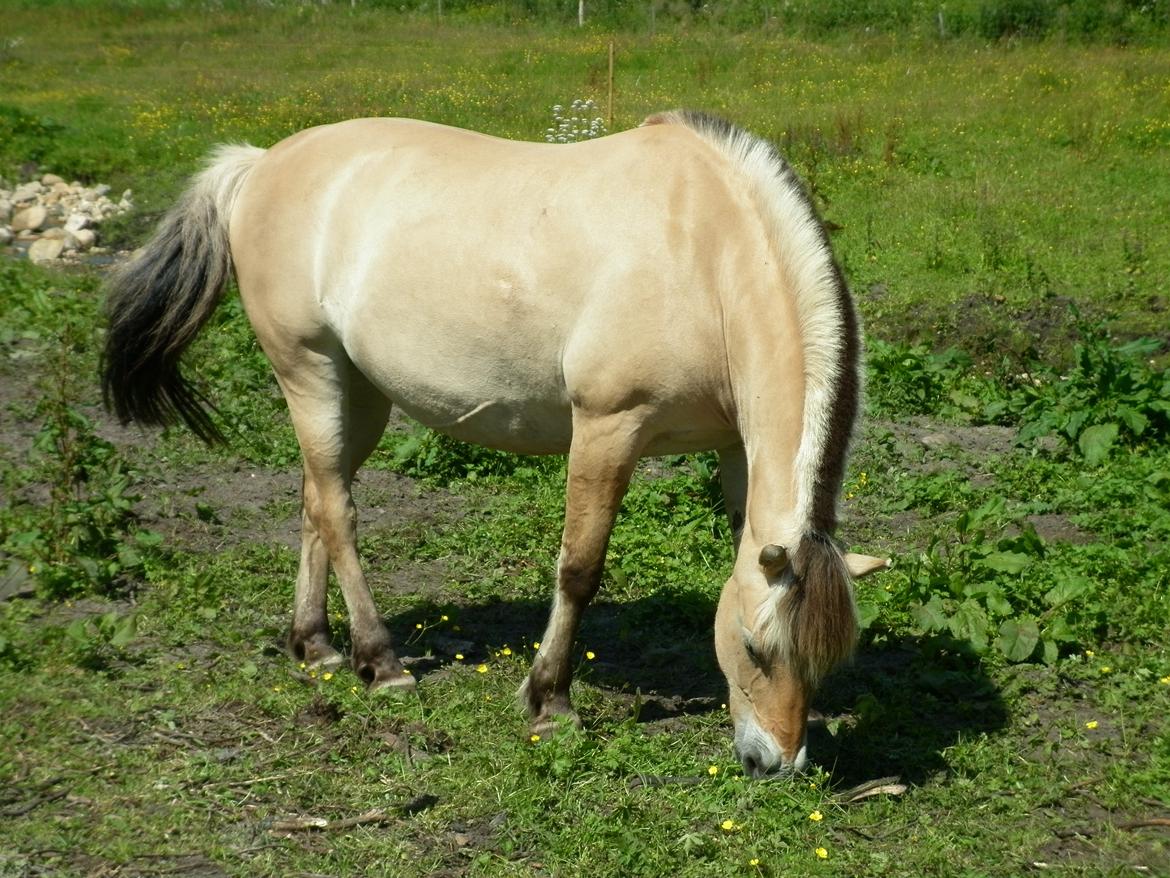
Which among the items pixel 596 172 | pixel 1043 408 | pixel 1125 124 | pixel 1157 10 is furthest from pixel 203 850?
pixel 1157 10

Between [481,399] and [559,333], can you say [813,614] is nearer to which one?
[559,333]

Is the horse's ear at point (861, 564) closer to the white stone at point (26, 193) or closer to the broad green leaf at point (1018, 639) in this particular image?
the broad green leaf at point (1018, 639)

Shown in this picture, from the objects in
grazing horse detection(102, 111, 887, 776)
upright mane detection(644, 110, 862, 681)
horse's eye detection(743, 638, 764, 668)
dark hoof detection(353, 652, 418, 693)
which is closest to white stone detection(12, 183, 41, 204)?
grazing horse detection(102, 111, 887, 776)

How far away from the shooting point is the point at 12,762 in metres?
4.22

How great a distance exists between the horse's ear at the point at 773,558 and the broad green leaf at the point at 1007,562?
1.88m

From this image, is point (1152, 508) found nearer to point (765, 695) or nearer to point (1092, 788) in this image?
point (1092, 788)

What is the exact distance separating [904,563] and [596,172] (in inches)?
97.3

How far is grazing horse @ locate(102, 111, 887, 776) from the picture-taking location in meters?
3.99

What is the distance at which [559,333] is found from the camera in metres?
4.48

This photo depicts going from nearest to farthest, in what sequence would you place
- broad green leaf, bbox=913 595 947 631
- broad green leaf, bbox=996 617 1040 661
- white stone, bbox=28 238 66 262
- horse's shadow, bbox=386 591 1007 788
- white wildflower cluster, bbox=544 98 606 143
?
horse's shadow, bbox=386 591 1007 788
broad green leaf, bbox=996 617 1040 661
broad green leaf, bbox=913 595 947 631
white stone, bbox=28 238 66 262
white wildflower cluster, bbox=544 98 606 143

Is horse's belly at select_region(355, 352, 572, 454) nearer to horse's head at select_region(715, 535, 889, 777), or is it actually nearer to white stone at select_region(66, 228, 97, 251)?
horse's head at select_region(715, 535, 889, 777)

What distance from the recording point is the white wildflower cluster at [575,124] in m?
15.9

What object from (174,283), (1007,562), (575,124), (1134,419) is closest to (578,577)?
(1007,562)

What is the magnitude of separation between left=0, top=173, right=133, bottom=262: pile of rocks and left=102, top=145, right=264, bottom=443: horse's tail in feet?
31.0
